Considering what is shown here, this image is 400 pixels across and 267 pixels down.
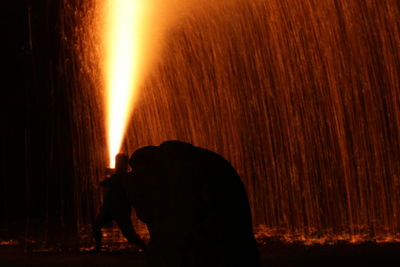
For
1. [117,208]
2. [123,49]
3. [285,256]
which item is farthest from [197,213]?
[123,49]

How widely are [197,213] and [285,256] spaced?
6399mm

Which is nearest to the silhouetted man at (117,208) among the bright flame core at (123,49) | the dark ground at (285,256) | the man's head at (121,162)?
the man's head at (121,162)

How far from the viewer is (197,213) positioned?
4.90m

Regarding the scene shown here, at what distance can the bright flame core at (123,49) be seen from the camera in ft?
54.5

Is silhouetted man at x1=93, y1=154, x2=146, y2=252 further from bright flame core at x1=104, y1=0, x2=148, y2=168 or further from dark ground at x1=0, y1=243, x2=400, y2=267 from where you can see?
bright flame core at x1=104, y1=0, x2=148, y2=168

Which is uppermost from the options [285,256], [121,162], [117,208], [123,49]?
[123,49]

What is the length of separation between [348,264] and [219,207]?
552 centimetres

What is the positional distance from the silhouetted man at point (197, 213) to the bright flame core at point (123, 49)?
11102mm

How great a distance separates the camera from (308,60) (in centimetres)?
2081

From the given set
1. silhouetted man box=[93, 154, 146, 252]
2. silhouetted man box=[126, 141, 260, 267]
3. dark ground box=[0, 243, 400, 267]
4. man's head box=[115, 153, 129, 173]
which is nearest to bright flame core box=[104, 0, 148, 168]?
man's head box=[115, 153, 129, 173]

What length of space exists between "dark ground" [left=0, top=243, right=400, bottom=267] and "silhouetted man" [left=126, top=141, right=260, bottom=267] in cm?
529

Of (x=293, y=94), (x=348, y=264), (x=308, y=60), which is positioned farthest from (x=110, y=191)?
(x=293, y=94)

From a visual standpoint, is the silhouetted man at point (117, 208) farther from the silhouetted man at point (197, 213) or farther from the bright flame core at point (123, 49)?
→ the silhouetted man at point (197, 213)

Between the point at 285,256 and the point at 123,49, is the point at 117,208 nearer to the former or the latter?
the point at 285,256
